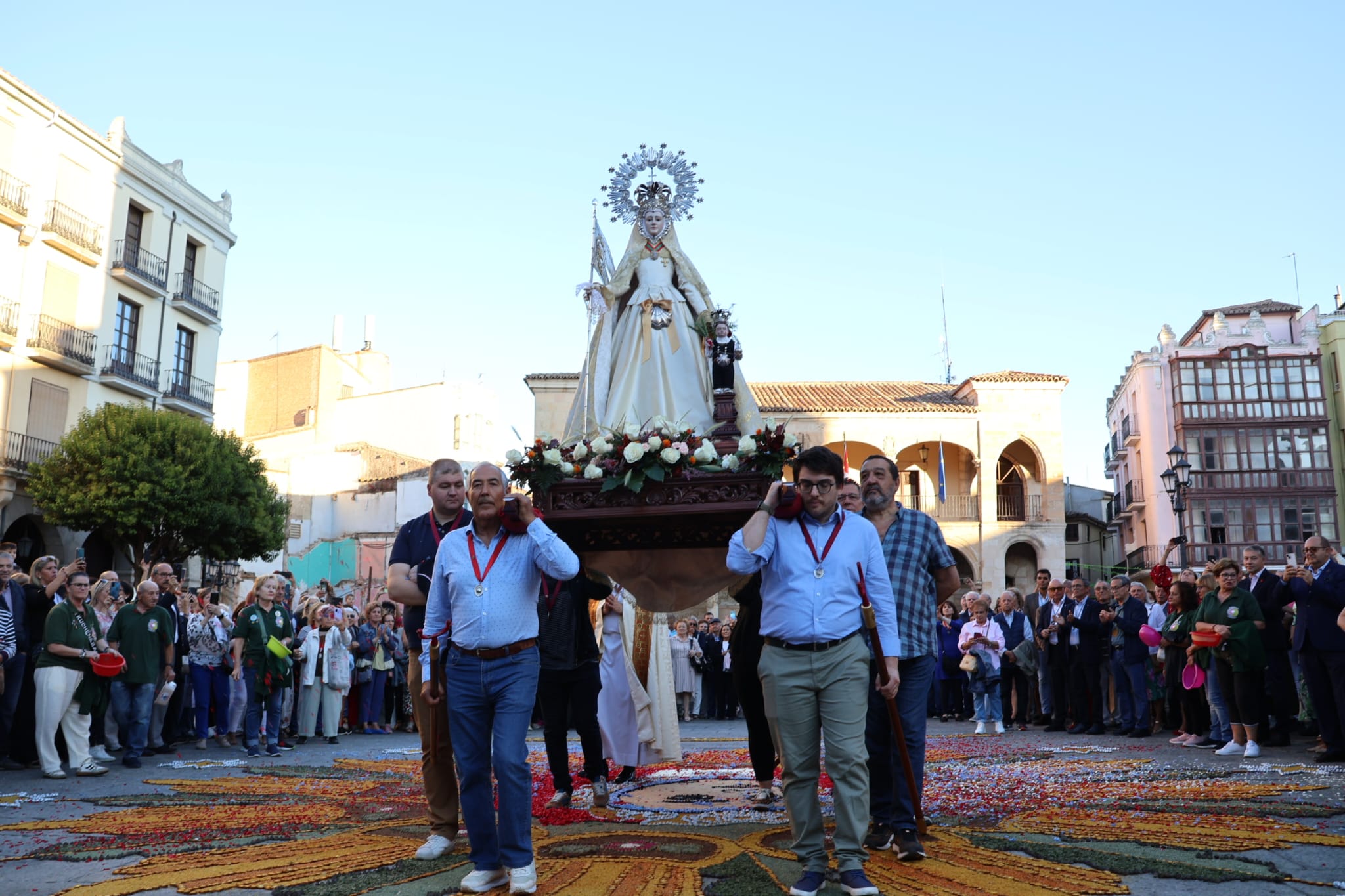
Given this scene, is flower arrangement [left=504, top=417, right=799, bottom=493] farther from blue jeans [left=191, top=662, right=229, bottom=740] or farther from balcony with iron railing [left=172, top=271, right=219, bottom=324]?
balcony with iron railing [left=172, top=271, right=219, bottom=324]

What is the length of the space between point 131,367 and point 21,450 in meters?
4.65

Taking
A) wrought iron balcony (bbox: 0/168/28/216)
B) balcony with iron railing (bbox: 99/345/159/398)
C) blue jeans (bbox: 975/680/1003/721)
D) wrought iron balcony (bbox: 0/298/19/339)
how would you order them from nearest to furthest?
blue jeans (bbox: 975/680/1003/721)
wrought iron balcony (bbox: 0/298/19/339)
wrought iron balcony (bbox: 0/168/28/216)
balcony with iron railing (bbox: 99/345/159/398)

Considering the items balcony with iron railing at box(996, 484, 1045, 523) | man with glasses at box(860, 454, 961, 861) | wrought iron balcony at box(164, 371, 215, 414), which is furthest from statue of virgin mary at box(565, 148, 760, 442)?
balcony with iron railing at box(996, 484, 1045, 523)

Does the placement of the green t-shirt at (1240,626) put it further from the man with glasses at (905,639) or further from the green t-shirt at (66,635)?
the green t-shirt at (66,635)

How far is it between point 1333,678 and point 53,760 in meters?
11.2

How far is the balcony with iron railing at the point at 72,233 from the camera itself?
30.1 meters

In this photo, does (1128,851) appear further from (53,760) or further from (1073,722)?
(1073,722)

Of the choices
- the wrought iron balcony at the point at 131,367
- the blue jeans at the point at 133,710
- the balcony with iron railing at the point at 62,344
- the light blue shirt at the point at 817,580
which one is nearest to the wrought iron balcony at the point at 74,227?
the balcony with iron railing at the point at 62,344

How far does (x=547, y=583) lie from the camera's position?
6.60 meters

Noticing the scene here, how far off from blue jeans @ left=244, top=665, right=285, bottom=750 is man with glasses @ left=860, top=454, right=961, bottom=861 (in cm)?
882

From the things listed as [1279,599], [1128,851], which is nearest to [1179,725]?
[1279,599]

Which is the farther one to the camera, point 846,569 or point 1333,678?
point 1333,678

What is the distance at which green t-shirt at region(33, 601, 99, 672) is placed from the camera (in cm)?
1021

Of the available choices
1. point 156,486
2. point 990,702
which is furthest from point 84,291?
point 990,702
